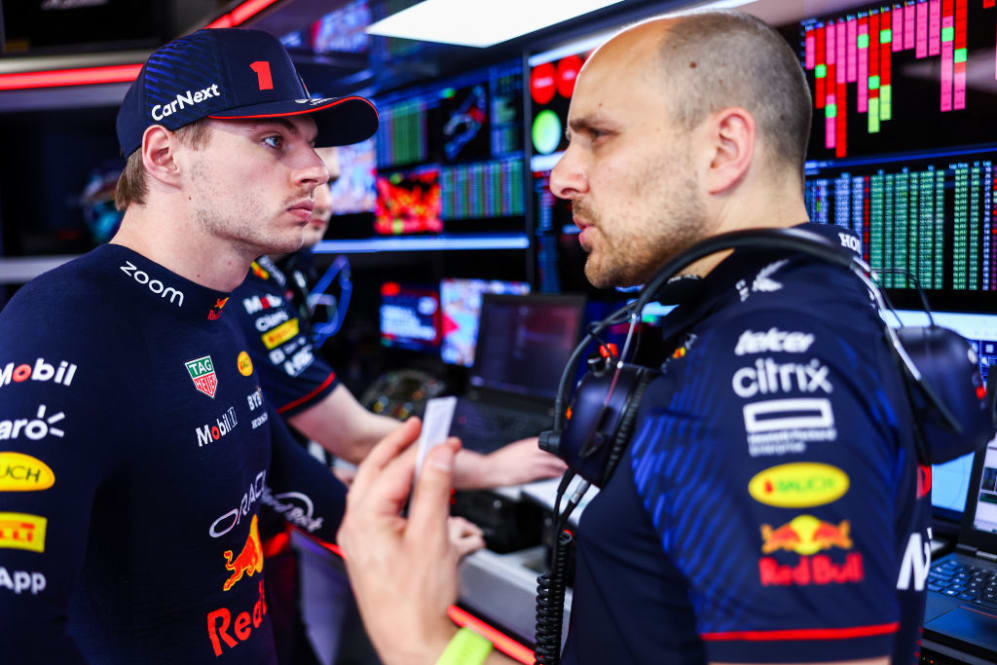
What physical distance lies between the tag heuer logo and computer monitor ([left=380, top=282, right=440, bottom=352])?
5.91ft

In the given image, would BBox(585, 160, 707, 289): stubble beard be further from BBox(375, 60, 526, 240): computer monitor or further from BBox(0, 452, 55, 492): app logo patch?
BBox(375, 60, 526, 240): computer monitor

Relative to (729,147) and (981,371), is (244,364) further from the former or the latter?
(981,371)

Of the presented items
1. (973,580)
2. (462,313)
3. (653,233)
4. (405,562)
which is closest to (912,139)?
(973,580)

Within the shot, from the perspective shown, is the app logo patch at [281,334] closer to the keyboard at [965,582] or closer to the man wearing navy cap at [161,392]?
the man wearing navy cap at [161,392]

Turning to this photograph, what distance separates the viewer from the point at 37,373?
3.25ft

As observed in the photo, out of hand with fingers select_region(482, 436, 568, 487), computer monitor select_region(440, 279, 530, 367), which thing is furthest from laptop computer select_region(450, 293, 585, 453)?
hand with fingers select_region(482, 436, 568, 487)

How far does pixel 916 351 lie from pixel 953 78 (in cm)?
101

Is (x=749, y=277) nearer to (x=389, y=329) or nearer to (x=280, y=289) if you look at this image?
(x=280, y=289)

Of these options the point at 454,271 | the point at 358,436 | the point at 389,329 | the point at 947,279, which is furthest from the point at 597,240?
the point at 389,329

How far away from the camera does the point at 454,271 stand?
3014mm

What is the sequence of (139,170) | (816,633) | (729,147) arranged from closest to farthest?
(816,633)
(729,147)
(139,170)

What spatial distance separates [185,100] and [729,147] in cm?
88

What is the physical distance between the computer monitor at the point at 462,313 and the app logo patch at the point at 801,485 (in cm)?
216

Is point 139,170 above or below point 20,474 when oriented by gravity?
above
